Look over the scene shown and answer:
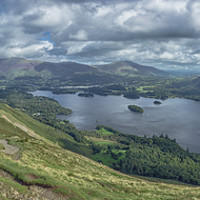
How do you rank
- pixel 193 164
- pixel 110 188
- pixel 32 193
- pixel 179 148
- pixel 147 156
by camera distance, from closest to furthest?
pixel 32 193, pixel 110 188, pixel 193 164, pixel 147 156, pixel 179 148

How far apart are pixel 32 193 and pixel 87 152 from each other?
136 meters

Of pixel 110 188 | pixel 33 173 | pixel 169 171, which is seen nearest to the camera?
pixel 33 173

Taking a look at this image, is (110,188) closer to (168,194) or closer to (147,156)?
(168,194)

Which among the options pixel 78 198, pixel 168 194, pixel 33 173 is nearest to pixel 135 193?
pixel 168 194

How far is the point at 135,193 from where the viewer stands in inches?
2176

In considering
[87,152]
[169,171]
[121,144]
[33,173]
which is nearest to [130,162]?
[169,171]

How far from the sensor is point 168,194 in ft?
202

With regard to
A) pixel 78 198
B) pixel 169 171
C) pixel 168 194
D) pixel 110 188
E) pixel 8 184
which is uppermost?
pixel 8 184

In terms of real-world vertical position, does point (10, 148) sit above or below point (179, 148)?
above

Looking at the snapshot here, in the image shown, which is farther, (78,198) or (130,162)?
(130,162)

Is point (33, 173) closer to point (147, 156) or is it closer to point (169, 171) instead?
point (169, 171)

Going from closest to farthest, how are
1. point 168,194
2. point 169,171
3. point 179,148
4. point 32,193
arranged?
1. point 32,193
2. point 168,194
3. point 169,171
4. point 179,148

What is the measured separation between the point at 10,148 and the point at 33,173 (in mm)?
33301

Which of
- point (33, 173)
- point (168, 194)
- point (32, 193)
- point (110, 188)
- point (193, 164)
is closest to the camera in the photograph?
point (32, 193)
